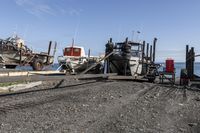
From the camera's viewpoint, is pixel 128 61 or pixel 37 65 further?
pixel 37 65

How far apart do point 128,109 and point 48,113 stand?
2.44 m

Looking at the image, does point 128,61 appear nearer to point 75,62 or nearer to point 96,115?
point 75,62

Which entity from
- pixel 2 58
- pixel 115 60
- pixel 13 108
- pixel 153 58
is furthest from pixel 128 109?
pixel 2 58

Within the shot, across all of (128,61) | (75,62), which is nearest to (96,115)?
(128,61)

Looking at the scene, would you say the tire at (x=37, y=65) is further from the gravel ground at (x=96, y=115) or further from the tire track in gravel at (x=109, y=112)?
the tire track in gravel at (x=109, y=112)

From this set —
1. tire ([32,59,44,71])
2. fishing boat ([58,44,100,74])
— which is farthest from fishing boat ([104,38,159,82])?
tire ([32,59,44,71])

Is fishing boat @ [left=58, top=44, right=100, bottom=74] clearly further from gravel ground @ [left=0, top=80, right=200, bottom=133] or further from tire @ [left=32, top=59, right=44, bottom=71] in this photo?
gravel ground @ [left=0, top=80, right=200, bottom=133]

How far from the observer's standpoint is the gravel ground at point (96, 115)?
7.42 metres

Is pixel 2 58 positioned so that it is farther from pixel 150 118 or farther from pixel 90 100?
pixel 150 118

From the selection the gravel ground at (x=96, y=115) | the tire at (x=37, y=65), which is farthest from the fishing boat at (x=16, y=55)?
the gravel ground at (x=96, y=115)

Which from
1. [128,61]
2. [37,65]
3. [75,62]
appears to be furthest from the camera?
[37,65]

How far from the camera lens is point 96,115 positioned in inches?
345

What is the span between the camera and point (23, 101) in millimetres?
11203

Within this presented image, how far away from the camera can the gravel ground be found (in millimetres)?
7422
